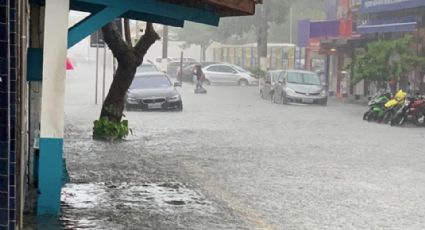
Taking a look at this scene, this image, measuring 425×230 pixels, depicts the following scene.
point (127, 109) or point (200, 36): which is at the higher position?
point (200, 36)

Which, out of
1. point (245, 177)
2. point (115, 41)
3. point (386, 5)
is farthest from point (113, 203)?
point (386, 5)

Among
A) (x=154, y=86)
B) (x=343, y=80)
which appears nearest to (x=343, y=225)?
(x=154, y=86)

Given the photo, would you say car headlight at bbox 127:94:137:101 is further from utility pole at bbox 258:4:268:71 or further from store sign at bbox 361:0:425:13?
utility pole at bbox 258:4:268:71

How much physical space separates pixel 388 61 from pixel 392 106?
703 centimetres

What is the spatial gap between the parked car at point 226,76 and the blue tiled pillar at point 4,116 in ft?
162

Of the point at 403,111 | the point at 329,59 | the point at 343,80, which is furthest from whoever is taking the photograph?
the point at 329,59

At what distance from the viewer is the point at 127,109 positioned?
98.4 ft

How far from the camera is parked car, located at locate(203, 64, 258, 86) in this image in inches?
2158

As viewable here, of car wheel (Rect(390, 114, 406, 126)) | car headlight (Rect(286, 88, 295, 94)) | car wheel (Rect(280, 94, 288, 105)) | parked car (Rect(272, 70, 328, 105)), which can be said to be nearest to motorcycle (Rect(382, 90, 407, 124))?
car wheel (Rect(390, 114, 406, 126))

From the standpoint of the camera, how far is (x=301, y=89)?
36.0 m

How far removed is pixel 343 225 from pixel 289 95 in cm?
2677

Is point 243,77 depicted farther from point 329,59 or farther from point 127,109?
point 127,109

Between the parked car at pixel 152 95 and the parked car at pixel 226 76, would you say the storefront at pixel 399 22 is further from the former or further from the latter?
the parked car at pixel 226 76

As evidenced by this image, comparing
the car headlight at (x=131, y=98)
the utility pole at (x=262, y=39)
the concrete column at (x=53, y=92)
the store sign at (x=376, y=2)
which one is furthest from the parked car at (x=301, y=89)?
the concrete column at (x=53, y=92)
